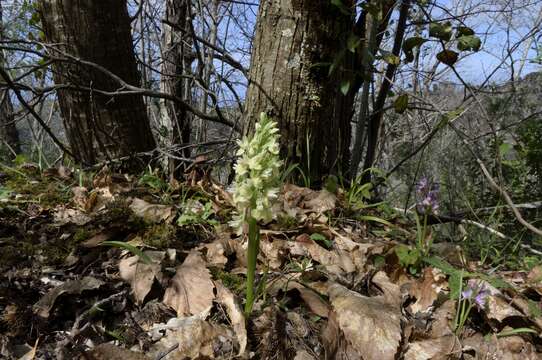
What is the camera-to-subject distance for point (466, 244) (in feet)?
7.27

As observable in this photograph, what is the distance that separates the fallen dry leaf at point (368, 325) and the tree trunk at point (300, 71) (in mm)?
1050

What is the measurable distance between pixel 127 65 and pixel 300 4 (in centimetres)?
153

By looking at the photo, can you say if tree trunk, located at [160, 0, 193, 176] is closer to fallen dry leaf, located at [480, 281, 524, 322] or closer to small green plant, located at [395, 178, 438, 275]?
small green plant, located at [395, 178, 438, 275]

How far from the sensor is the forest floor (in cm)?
125

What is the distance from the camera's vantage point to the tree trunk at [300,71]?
2.23m

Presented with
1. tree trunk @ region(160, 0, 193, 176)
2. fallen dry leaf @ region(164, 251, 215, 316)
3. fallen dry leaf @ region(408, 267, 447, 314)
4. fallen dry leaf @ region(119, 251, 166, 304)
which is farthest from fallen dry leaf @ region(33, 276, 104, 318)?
tree trunk @ region(160, 0, 193, 176)

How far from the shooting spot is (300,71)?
7.45 feet

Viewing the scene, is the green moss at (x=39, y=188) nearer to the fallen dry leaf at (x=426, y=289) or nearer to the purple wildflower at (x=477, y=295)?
the fallen dry leaf at (x=426, y=289)

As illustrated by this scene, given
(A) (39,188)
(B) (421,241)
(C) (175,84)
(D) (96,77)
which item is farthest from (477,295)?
(C) (175,84)

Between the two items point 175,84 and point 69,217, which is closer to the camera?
point 69,217

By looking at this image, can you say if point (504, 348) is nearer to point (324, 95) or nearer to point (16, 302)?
point (324, 95)

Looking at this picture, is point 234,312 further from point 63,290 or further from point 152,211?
point 152,211

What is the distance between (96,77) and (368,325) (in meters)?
2.56

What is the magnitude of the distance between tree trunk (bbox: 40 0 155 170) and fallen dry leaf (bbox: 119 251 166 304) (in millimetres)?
1403
